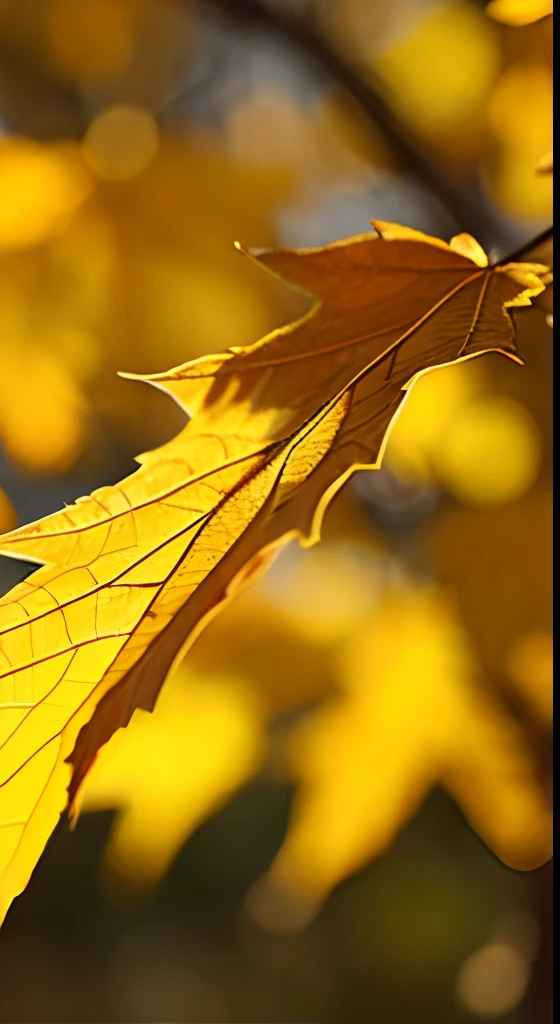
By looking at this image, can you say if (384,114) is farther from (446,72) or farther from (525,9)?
(525,9)

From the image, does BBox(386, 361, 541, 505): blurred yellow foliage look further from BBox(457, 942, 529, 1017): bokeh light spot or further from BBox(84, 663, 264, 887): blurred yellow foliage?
BBox(457, 942, 529, 1017): bokeh light spot

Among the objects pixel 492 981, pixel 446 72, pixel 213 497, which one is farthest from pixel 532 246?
pixel 492 981

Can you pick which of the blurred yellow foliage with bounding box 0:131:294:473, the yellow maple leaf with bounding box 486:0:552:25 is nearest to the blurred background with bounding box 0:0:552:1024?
the blurred yellow foliage with bounding box 0:131:294:473

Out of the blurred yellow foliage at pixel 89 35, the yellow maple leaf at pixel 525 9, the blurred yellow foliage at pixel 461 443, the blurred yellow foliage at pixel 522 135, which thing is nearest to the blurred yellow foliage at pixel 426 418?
the blurred yellow foliage at pixel 461 443

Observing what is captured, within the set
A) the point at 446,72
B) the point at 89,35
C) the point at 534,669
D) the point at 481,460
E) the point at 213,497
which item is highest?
the point at 89,35

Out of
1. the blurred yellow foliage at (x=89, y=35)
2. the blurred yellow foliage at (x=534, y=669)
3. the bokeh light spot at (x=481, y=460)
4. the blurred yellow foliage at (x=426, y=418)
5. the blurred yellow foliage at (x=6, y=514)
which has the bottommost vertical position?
the blurred yellow foliage at (x=534, y=669)

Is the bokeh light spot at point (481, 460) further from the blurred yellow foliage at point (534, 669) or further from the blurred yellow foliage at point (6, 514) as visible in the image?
the blurred yellow foliage at point (6, 514)

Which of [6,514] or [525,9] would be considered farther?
[6,514]
